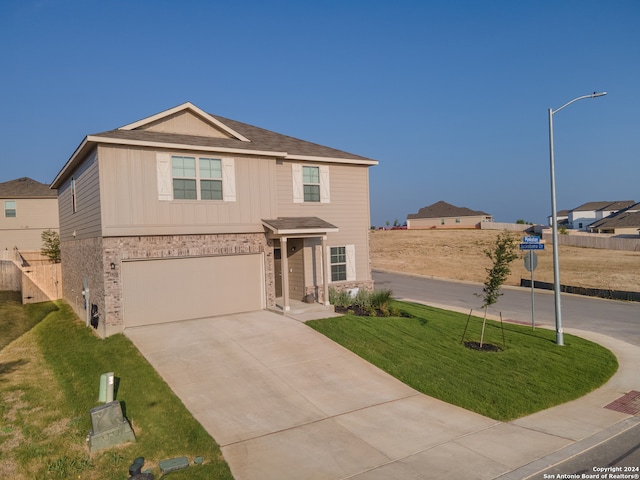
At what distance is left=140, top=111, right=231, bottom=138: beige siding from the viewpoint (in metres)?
15.1

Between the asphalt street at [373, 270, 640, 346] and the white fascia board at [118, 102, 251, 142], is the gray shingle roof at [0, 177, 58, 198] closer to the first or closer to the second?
the white fascia board at [118, 102, 251, 142]

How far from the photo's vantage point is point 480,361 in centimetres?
1144

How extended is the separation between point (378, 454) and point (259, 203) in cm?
1043

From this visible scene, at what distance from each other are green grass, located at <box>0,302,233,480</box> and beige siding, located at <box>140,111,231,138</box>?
22.6ft

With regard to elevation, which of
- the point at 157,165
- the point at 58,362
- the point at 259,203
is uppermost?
the point at 157,165

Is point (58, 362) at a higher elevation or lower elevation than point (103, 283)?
lower

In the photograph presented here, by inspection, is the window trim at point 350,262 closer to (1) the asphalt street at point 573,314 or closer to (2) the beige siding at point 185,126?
(1) the asphalt street at point 573,314

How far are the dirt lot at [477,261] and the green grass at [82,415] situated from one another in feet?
90.3

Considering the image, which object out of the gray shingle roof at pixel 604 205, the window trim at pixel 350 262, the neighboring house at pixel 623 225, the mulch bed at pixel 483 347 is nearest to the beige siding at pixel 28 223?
the window trim at pixel 350 262

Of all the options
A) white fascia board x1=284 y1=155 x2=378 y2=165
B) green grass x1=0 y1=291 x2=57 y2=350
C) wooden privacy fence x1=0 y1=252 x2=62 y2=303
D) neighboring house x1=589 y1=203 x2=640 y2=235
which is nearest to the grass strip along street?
green grass x1=0 y1=291 x2=57 y2=350

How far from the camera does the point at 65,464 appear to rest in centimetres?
662

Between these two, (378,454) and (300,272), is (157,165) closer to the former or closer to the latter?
(300,272)

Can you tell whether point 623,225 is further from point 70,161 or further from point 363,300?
point 70,161

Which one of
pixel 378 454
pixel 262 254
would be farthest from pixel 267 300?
pixel 378 454
